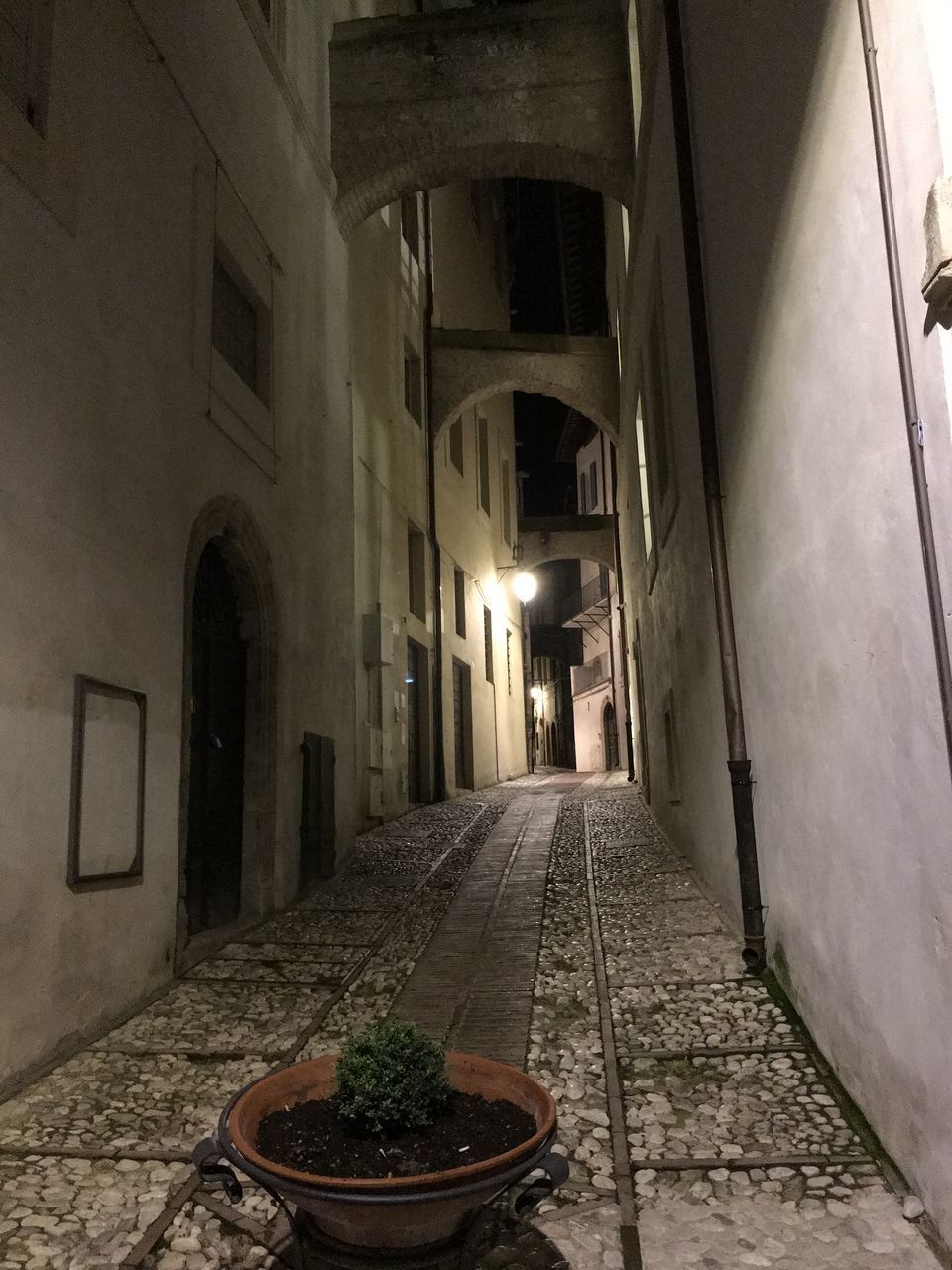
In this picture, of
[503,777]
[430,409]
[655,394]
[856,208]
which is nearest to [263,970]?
[856,208]

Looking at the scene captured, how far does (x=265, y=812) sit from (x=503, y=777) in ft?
44.6

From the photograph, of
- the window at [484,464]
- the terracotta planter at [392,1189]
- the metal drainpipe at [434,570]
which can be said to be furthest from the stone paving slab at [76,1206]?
the window at [484,464]

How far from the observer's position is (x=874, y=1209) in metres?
2.68

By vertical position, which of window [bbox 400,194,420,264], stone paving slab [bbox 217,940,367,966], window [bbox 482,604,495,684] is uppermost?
window [bbox 400,194,420,264]

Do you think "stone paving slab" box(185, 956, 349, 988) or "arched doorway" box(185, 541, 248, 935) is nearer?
"stone paving slab" box(185, 956, 349, 988)

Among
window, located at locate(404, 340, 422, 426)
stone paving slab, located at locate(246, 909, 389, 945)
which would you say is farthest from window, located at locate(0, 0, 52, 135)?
window, located at locate(404, 340, 422, 426)

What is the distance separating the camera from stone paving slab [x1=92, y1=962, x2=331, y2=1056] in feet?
13.7

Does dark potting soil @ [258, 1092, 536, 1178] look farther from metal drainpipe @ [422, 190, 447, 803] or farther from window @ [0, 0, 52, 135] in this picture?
metal drainpipe @ [422, 190, 447, 803]

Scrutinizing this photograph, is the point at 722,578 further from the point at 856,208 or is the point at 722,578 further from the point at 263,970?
the point at 263,970

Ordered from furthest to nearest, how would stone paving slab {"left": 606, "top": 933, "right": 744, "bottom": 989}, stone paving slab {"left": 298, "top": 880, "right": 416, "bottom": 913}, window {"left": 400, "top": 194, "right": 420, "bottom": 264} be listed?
window {"left": 400, "top": 194, "right": 420, "bottom": 264} < stone paving slab {"left": 298, "top": 880, "right": 416, "bottom": 913} < stone paving slab {"left": 606, "top": 933, "right": 744, "bottom": 989}

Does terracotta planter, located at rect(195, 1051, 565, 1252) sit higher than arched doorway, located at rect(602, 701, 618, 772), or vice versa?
arched doorway, located at rect(602, 701, 618, 772)

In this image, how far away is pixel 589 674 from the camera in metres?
31.2

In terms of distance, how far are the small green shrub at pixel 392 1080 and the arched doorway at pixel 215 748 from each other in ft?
11.9

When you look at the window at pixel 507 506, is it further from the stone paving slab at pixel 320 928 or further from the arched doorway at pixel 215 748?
the stone paving slab at pixel 320 928
